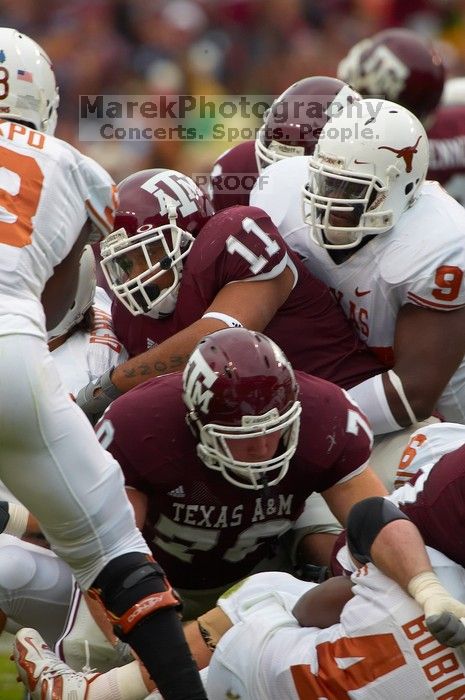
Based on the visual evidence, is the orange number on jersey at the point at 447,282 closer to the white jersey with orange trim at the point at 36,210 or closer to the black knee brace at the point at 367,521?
the black knee brace at the point at 367,521

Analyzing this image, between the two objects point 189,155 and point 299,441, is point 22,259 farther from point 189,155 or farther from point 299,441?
point 189,155

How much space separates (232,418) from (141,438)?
24 cm

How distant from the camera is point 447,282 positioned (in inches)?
161

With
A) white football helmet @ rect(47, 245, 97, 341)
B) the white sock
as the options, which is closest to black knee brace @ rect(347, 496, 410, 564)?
the white sock

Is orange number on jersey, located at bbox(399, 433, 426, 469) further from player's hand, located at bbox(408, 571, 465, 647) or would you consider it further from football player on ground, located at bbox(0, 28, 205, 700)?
football player on ground, located at bbox(0, 28, 205, 700)

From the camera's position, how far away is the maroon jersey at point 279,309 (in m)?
4.02

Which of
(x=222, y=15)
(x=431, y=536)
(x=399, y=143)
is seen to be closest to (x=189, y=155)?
(x=222, y=15)

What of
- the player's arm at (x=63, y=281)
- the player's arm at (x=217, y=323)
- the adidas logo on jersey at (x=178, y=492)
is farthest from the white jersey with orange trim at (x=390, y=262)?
the player's arm at (x=63, y=281)

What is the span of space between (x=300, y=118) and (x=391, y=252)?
2.93 ft

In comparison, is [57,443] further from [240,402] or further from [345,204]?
[345,204]

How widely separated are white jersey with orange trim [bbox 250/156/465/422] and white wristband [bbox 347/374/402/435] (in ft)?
0.49

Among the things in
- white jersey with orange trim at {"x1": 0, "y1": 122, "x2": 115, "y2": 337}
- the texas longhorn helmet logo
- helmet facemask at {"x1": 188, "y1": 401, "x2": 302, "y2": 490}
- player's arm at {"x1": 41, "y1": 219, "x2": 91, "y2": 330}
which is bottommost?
helmet facemask at {"x1": 188, "y1": 401, "x2": 302, "y2": 490}

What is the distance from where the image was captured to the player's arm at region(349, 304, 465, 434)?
4.12 m

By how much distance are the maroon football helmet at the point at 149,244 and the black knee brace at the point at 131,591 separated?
139cm
